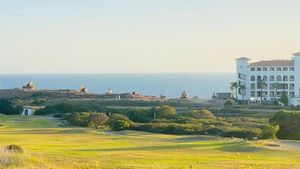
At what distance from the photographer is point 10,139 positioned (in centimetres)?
4178

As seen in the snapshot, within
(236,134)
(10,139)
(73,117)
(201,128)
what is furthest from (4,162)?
(73,117)

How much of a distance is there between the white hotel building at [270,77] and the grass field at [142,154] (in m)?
73.8

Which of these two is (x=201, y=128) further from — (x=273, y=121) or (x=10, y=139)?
(x=10, y=139)

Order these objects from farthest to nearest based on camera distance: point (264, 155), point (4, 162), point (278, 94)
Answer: point (278, 94), point (264, 155), point (4, 162)

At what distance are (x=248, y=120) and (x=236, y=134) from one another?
16.5 metres

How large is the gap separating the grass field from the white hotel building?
7379 cm

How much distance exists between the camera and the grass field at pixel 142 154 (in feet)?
80.5

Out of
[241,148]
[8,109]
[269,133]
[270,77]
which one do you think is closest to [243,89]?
[270,77]

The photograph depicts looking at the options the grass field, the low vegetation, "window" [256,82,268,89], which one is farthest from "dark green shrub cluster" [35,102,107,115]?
"window" [256,82,268,89]

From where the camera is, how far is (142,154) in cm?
3162

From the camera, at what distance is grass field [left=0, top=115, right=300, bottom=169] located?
80.5 feet

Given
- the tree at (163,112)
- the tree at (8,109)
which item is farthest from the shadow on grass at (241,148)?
the tree at (8,109)

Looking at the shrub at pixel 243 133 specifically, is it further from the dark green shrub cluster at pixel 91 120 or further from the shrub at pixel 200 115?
the shrub at pixel 200 115

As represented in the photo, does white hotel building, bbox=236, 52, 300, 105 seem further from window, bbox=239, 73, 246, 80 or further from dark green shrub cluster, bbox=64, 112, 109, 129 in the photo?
dark green shrub cluster, bbox=64, 112, 109, 129
